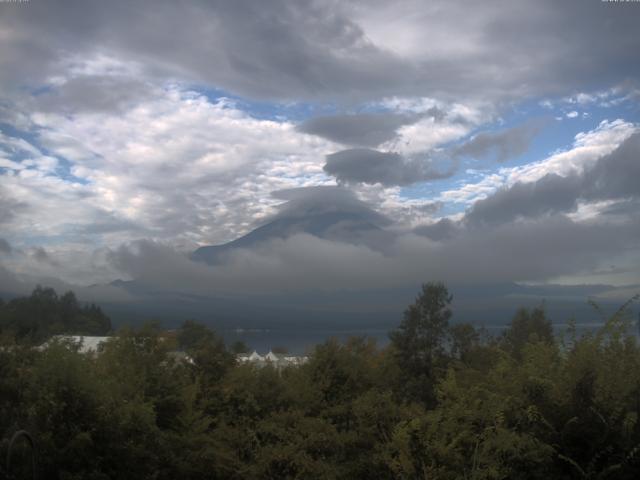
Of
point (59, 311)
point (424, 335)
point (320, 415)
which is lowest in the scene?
point (320, 415)

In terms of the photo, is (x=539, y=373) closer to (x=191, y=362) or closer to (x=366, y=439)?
(x=366, y=439)

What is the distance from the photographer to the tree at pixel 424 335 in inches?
934

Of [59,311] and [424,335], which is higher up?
[59,311]

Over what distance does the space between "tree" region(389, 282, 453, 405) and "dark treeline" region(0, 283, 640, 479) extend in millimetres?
4473

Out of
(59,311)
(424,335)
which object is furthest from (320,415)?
(59,311)

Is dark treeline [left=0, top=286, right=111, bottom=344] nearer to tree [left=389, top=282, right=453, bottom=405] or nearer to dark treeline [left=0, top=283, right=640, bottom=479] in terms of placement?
tree [left=389, top=282, right=453, bottom=405]

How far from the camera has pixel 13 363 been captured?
15797 mm

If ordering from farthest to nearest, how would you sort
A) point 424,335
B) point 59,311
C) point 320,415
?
1. point 59,311
2. point 424,335
3. point 320,415

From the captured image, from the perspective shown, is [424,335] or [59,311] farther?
[59,311]

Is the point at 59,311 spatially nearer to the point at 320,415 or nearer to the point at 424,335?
the point at 424,335

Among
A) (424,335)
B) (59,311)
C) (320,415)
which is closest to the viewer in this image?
(320,415)

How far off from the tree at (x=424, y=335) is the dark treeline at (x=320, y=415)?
4.47 metres

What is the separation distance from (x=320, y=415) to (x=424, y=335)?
942 cm

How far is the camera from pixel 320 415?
16188 mm
